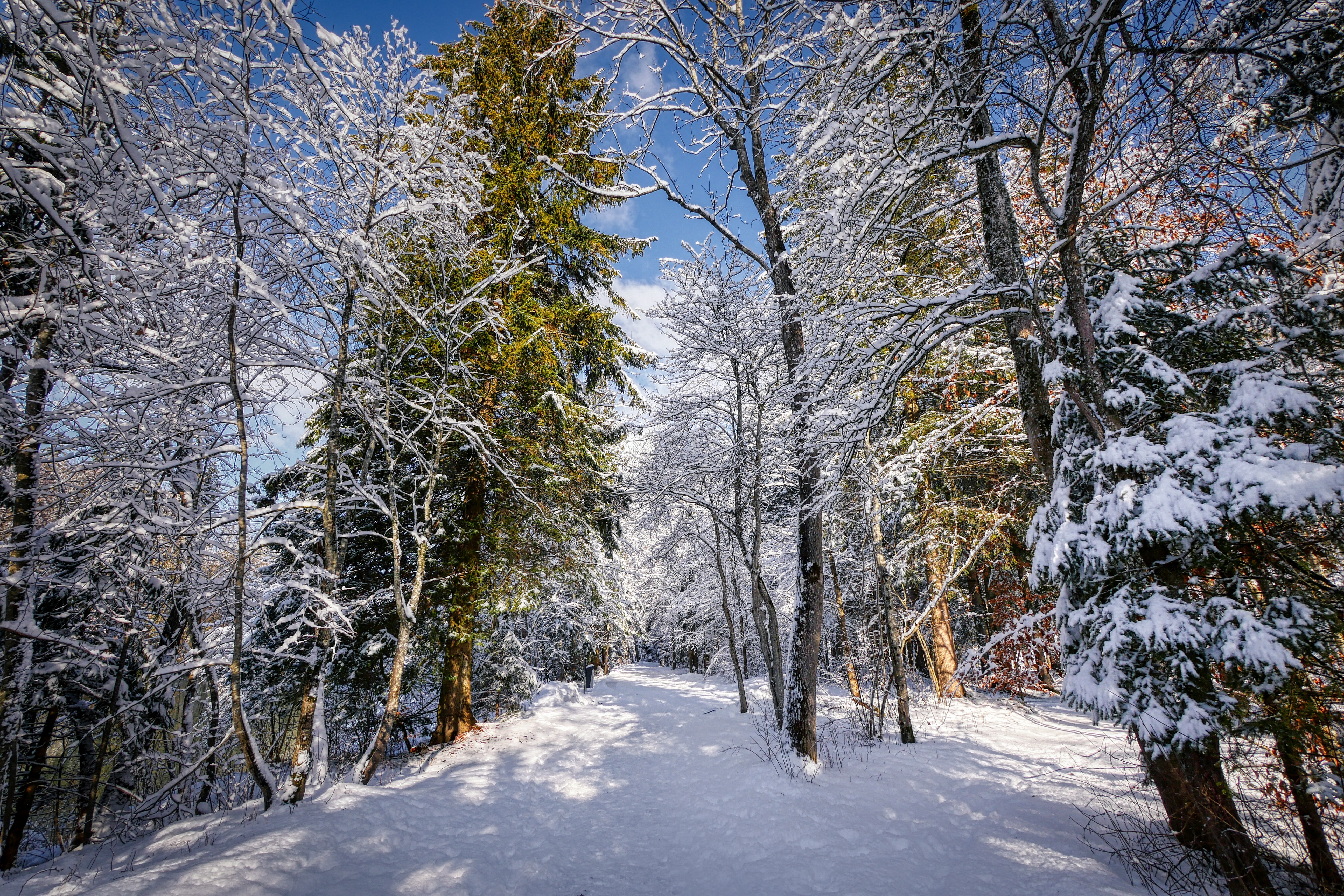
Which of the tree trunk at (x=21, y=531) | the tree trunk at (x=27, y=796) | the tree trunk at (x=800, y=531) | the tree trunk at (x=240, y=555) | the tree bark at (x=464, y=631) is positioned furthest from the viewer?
the tree bark at (x=464, y=631)

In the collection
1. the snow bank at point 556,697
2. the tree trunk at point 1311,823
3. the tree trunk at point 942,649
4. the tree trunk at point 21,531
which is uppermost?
the tree trunk at point 21,531

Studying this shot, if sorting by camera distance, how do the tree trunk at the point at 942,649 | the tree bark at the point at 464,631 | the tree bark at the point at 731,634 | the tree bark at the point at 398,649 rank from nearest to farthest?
the tree bark at the point at 398,649
the tree bark at the point at 464,631
the tree trunk at the point at 942,649
the tree bark at the point at 731,634

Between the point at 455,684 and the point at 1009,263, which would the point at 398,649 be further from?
the point at 1009,263

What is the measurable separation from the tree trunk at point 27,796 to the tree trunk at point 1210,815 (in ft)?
29.3

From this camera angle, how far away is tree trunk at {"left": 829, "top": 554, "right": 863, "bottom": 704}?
8.48m

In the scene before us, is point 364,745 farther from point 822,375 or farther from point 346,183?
point 822,375

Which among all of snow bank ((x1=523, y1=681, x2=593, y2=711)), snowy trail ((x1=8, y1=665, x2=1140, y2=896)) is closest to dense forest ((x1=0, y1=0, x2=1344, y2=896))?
snowy trail ((x1=8, y1=665, x2=1140, y2=896))

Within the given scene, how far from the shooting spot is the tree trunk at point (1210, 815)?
2.46 metres

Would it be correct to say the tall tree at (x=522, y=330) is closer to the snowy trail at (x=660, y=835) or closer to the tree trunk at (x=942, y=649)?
the snowy trail at (x=660, y=835)

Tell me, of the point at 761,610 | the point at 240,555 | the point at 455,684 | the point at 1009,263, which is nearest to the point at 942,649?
the point at 761,610

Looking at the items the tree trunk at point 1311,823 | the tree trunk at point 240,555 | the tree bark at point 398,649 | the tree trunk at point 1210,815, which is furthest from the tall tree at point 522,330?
the tree trunk at point 1311,823

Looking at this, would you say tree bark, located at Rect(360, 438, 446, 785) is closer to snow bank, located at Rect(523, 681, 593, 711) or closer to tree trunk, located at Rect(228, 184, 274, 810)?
tree trunk, located at Rect(228, 184, 274, 810)

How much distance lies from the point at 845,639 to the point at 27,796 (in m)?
11.1

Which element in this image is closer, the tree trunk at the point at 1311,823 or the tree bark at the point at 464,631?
the tree trunk at the point at 1311,823
